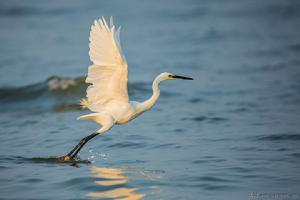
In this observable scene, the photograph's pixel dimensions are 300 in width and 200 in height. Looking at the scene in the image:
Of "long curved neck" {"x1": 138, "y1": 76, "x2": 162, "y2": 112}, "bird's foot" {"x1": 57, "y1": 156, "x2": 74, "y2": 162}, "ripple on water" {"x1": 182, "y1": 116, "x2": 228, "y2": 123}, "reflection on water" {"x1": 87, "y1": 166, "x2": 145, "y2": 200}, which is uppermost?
"long curved neck" {"x1": 138, "y1": 76, "x2": 162, "y2": 112}

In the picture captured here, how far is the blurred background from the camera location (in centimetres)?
973

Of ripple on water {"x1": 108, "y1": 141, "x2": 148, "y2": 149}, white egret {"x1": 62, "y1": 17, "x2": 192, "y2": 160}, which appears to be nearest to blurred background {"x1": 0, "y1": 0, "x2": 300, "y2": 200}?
ripple on water {"x1": 108, "y1": 141, "x2": 148, "y2": 149}

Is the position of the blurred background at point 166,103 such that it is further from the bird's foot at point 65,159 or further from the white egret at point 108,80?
the white egret at point 108,80

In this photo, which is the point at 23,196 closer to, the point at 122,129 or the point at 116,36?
the point at 116,36

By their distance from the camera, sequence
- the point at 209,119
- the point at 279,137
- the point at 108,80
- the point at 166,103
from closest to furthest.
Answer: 1. the point at 108,80
2. the point at 279,137
3. the point at 209,119
4. the point at 166,103

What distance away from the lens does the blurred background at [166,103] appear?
9727mm

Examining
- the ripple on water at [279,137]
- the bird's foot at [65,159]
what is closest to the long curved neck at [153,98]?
the bird's foot at [65,159]

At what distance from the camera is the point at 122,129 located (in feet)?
44.5

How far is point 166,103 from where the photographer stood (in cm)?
1609

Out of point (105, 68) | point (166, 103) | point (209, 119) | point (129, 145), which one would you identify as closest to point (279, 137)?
point (209, 119)

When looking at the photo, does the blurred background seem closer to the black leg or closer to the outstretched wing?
the black leg

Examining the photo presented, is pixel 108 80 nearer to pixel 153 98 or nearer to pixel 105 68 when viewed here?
pixel 105 68

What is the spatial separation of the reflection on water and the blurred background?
0.03m

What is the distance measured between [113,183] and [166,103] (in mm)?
6732
